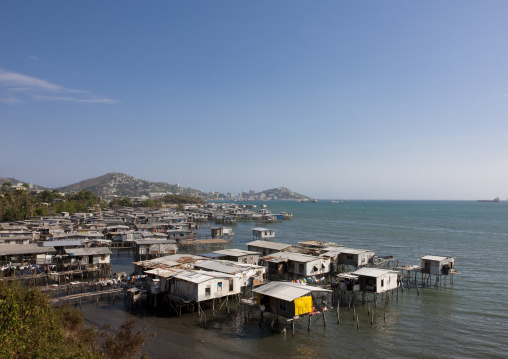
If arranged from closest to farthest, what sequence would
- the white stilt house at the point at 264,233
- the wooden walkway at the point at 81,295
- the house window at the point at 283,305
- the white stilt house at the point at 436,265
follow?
the house window at the point at 283,305 < the wooden walkway at the point at 81,295 < the white stilt house at the point at 436,265 < the white stilt house at the point at 264,233

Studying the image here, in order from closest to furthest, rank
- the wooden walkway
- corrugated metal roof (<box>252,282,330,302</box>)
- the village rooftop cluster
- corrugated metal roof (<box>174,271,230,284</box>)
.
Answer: corrugated metal roof (<box>252,282,330,302</box>) → the village rooftop cluster → corrugated metal roof (<box>174,271,230,284</box>) → the wooden walkway

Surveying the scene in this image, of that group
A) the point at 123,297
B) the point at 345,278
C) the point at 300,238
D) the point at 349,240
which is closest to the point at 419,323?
the point at 345,278

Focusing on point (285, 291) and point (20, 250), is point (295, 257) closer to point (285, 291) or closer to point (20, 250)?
point (285, 291)

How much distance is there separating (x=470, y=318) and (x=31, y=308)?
34.4m

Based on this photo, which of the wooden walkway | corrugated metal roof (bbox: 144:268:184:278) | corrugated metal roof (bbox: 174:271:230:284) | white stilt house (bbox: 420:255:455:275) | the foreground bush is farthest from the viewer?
white stilt house (bbox: 420:255:455:275)

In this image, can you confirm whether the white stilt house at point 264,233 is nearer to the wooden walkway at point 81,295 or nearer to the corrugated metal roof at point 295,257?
the corrugated metal roof at point 295,257

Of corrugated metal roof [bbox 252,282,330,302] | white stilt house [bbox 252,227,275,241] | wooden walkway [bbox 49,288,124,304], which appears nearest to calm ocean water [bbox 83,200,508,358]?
wooden walkway [bbox 49,288,124,304]

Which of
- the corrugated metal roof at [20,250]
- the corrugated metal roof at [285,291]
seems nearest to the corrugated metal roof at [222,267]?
the corrugated metal roof at [285,291]

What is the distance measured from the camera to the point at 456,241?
7438 centimetres

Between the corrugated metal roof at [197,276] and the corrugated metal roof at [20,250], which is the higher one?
the corrugated metal roof at [197,276]

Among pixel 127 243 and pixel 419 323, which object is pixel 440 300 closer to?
pixel 419 323

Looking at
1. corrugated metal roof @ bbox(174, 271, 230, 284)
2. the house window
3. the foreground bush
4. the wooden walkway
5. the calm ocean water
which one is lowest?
the calm ocean water

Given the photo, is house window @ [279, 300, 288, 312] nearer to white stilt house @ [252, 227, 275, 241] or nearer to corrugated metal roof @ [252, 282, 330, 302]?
corrugated metal roof @ [252, 282, 330, 302]

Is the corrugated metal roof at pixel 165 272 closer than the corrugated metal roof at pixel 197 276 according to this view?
No
